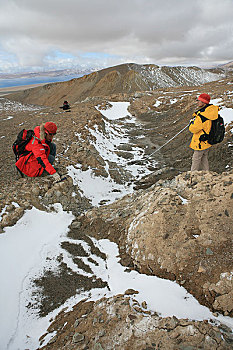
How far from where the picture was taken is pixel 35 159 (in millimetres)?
6512

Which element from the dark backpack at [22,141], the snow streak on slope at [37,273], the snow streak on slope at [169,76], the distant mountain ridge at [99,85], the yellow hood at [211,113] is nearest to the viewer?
the snow streak on slope at [37,273]

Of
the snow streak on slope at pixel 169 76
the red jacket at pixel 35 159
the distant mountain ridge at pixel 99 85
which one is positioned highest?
the snow streak on slope at pixel 169 76

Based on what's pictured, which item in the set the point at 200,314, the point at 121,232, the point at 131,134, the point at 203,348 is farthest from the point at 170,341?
the point at 131,134

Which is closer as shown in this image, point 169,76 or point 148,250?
point 148,250

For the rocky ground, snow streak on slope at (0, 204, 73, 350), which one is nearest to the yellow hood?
the rocky ground

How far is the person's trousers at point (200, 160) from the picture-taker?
5734 mm

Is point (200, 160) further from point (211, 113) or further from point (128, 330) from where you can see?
point (128, 330)

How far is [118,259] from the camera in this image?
452 centimetres

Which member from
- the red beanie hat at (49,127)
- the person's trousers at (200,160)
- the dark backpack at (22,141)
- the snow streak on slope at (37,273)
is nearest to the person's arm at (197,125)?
the person's trousers at (200,160)

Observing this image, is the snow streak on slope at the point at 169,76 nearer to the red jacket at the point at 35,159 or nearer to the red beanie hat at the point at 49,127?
the red beanie hat at the point at 49,127

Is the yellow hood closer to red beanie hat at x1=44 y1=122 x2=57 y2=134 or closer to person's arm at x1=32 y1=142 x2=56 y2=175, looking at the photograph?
red beanie hat at x1=44 y1=122 x2=57 y2=134

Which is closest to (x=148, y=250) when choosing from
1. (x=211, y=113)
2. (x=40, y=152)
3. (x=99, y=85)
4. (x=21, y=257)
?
(x=21, y=257)

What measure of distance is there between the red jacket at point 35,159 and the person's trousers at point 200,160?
4655 millimetres

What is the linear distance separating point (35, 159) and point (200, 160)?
18.6 feet
